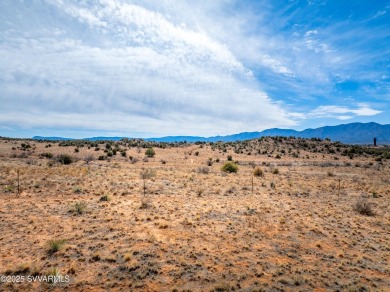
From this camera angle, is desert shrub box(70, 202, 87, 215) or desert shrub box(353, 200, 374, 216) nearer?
desert shrub box(70, 202, 87, 215)

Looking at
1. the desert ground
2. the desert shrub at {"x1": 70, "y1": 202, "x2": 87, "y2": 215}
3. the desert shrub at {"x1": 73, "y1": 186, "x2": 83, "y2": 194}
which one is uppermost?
the desert shrub at {"x1": 73, "y1": 186, "x2": 83, "y2": 194}

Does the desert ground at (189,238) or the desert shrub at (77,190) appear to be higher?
the desert shrub at (77,190)

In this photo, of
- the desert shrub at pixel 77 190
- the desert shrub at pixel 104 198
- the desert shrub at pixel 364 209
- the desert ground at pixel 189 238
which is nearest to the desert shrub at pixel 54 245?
the desert ground at pixel 189 238

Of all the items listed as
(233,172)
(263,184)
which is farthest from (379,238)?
(233,172)

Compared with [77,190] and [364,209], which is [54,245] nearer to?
[77,190]

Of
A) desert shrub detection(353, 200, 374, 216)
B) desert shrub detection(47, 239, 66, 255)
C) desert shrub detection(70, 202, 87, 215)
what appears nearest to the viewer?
desert shrub detection(47, 239, 66, 255)

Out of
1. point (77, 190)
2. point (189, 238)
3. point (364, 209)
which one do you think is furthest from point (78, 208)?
point (364, 209)

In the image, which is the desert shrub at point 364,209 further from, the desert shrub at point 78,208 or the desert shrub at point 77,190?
the desert shrub at point 77,190

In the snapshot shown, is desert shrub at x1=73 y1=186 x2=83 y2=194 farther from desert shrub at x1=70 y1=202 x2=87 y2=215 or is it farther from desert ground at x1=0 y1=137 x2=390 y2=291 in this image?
desert shrub at x1=70 y1=202 x2=87 y2=215

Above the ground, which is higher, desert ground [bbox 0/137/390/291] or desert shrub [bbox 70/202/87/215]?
desert shrub [bbox 70/202/87/215]

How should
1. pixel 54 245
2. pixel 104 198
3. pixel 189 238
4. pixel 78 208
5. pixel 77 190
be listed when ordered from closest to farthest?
1. pixel 54 245
2. pixel 189 238
3. pixel 78 208
4. pixel 104 198
5. pixel 77 190

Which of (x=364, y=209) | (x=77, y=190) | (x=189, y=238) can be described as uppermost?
(x=77, y=190)

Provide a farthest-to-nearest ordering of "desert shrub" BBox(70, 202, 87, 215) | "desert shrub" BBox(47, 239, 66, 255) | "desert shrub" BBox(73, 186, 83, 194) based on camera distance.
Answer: "desert shrub" BBox(73, 186, 83, 194) < "desert shrub" BBox(70, 202, 87, 215) < "desert shrub" BBox(47, 239, 66, 255)

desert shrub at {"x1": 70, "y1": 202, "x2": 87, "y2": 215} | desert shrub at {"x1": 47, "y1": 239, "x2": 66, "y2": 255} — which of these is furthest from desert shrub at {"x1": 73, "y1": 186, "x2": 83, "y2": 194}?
desert shrub at {"x1": 47, "y1": 239, "x2": 66, "y2": 255}
